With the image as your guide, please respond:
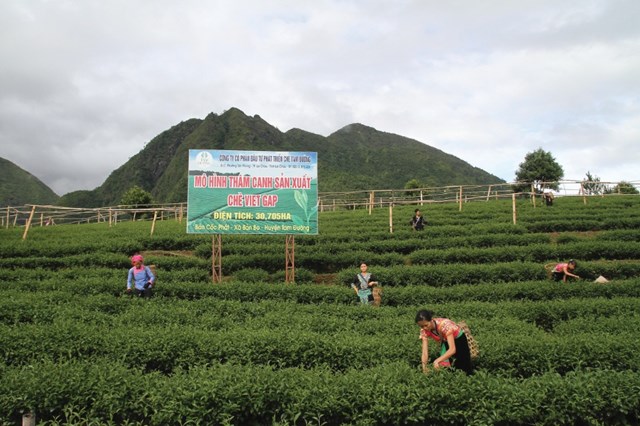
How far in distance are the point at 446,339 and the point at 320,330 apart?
3.10m

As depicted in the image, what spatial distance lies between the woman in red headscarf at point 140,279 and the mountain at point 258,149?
58.1 m

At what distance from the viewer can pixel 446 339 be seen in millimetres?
5750

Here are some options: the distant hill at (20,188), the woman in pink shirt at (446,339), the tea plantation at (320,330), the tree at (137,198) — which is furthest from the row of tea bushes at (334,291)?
the distant hill at (20,188)

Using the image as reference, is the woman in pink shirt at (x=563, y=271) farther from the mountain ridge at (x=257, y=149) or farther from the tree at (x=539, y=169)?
the mountain ridge at (x=257, y=149)

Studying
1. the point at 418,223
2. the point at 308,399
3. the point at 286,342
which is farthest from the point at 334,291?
the point at 418,223

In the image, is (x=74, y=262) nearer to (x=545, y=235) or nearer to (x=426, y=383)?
(x=426, y=383)

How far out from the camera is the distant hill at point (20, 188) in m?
80.5

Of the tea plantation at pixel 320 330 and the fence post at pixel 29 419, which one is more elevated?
the tea plantation at pixel 320 330

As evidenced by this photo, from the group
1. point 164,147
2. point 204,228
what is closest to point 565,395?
point 204,228

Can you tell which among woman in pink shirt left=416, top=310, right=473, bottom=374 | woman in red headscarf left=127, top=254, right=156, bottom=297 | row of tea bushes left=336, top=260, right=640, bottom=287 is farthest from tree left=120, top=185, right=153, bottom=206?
woman in pink shirt left=416, top=310, right=473, bottom=374

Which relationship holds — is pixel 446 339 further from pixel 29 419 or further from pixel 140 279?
pixel 140 279

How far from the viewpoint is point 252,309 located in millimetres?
9781

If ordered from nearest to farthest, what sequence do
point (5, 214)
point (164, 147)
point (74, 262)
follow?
point (74, 262)
point (5, 214)
point (164, 147)

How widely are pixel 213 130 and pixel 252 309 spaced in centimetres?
8844
